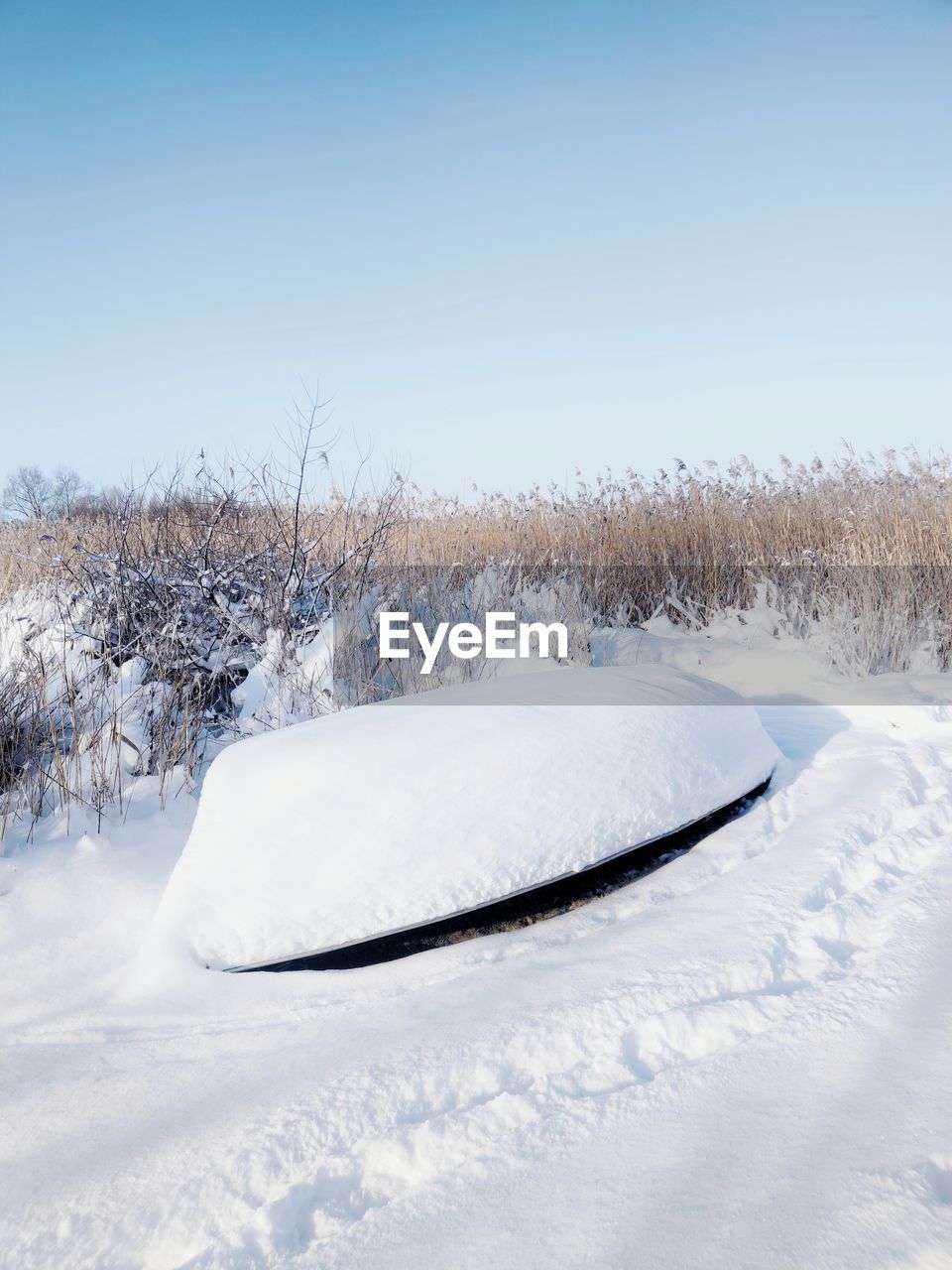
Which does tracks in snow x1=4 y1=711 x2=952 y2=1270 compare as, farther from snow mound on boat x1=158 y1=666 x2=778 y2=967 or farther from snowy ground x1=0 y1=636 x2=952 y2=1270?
snow mound on boat x1=158 y1=666 x2=778 y2=967

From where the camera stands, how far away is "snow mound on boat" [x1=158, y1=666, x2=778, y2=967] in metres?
1.78

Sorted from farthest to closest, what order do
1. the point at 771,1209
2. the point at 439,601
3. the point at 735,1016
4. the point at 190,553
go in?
the point at 439,601 → the point at 190,553 → the point at 735,1016 → the point at 771,1209

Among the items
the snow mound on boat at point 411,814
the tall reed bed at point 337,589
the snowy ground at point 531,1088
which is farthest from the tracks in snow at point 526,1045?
the tall reed bed at point 337,589

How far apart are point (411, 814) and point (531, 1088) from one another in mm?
667

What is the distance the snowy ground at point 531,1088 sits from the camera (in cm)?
107

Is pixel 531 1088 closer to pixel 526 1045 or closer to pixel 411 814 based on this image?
pixel 526 1045

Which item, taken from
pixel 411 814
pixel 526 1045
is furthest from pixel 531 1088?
pixel 411 814

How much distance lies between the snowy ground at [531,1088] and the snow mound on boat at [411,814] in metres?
0.11

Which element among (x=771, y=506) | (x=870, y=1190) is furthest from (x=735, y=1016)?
(x=771, y=506)

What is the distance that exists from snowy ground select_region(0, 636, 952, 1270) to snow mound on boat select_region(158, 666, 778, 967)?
115mm

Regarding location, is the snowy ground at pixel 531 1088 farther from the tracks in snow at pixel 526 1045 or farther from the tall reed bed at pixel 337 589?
the tall reed bed at pixel 337 589

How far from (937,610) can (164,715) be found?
177 inches

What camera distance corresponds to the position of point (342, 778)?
1920 mm

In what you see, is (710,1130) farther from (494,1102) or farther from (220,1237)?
(220,1237)
